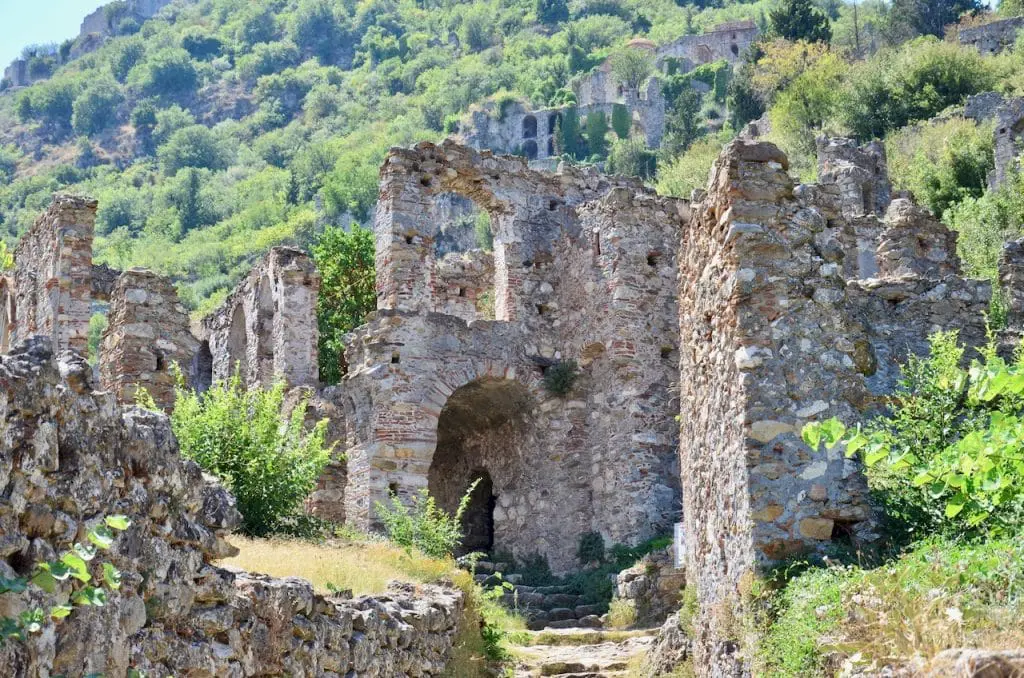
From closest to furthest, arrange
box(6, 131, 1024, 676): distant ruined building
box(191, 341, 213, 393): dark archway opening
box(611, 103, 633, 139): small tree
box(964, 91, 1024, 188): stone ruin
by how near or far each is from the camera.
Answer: box(6, 131, 1024, 676): distant ruined building
box(191, 341, 213, 393): dark archway opening
box(964, 91, 1024, 188): stone ruin
box(611, 103, 633, 139): small tree

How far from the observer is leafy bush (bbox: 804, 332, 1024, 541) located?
23.0 feet

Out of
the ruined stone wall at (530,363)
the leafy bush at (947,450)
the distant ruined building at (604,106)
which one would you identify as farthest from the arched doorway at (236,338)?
the distant ruined building at (604,106)

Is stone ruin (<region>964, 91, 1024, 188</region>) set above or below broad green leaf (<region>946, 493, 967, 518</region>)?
above

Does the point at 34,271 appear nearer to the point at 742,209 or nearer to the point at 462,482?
the point at 462,482

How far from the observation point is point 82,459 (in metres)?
6.90

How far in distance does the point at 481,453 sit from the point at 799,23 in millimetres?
44203

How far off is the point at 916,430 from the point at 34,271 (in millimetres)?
17331

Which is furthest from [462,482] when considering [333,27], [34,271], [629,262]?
[333,27]

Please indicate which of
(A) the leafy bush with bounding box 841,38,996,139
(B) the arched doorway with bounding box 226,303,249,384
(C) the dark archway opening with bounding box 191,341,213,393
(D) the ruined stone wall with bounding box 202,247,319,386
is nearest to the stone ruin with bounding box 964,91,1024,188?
(A) the leafy bush with bounding box 841,38,996,139

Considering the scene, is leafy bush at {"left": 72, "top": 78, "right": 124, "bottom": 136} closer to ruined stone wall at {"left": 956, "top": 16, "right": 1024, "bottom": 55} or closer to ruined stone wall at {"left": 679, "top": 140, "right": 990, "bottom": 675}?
ruined stone wall at {"left": 956, "top": 16, "right": 1024, "bottom": 55}

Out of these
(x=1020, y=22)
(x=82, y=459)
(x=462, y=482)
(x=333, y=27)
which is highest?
(x=333, y=27)

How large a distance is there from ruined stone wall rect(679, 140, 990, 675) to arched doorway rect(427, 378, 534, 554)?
35.9 ft

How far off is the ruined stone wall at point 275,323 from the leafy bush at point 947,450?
13.8m

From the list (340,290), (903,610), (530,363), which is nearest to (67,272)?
(530,363)
